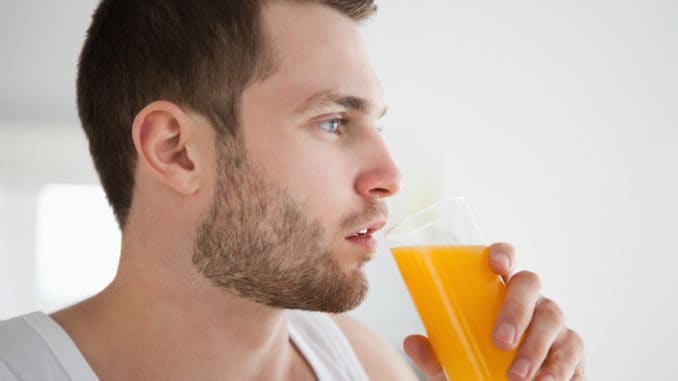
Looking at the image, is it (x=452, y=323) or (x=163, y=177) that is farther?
(x=163, y=177)

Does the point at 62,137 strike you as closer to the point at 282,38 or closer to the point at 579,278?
the point at 282,38

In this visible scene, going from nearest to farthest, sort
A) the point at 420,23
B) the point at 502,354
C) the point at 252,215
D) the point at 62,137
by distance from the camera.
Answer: the point at 502,354 → the point at 252,215 → the point at 62,137 → the point at 420,23

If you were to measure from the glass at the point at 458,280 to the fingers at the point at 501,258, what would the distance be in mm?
13

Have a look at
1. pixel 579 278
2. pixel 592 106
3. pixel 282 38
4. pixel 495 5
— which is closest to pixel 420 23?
pixel 495 5

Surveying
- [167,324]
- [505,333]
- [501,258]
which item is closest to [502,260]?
[501,258]

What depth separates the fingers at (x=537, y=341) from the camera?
2.94ft

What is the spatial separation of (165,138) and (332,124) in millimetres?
308

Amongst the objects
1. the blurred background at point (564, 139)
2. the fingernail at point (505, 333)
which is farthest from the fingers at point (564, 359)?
the blurred background at point (564, 139)

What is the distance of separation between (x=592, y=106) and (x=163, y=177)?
9.39 ft

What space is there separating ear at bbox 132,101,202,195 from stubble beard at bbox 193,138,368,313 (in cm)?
6

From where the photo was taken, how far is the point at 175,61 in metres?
1.16

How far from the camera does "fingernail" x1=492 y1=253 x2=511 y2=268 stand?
94 centimetres

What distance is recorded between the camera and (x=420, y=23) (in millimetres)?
3268

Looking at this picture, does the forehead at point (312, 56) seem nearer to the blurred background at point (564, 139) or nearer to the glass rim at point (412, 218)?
the glass rim at point (412, 218)
